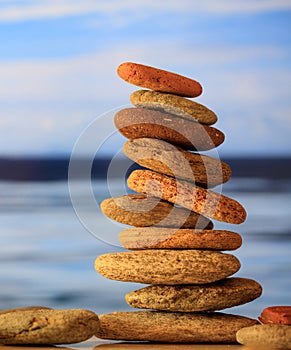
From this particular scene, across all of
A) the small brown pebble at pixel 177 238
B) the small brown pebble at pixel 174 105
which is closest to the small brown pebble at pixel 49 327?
the small brown pebble at pixel 177 238

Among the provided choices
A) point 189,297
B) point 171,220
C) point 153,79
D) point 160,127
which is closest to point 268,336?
point 189,297

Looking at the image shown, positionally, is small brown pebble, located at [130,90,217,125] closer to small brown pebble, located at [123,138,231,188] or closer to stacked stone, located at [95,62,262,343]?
stacked stone, located at [95,62,262,343]

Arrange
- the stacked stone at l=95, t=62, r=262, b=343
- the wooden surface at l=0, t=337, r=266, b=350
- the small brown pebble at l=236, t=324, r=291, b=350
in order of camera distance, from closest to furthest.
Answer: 1. the small brown pebble at l=236, t=324, r=291, b=350
2. the wooden surface at l=0, t=337, r=266, b=350
3. the stacked stone at l=95, t=62, r=262, b=343

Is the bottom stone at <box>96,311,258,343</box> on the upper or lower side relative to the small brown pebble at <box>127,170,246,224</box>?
lower

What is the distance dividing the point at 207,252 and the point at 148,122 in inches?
25.4

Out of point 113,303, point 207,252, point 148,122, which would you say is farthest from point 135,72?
point 113,303

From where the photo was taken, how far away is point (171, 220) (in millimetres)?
4297

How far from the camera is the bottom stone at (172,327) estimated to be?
13.9ft

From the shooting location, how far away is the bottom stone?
423cm

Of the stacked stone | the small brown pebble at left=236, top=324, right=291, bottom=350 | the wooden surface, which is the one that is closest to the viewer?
the small brown pebble at left=236, top=324, right=291, bottom=350

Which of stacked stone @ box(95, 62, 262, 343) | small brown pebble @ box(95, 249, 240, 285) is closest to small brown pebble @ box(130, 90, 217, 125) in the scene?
stacked stone @ box(95, 62, 262, 343)

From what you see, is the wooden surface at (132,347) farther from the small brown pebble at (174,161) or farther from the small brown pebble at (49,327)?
the small brown pebble at (174,161)

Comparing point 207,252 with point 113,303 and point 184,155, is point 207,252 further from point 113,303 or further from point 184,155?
point 113,303

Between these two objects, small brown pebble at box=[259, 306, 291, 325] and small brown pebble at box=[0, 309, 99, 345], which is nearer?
small brown pebble at box=[0, 309, 99, 345]
